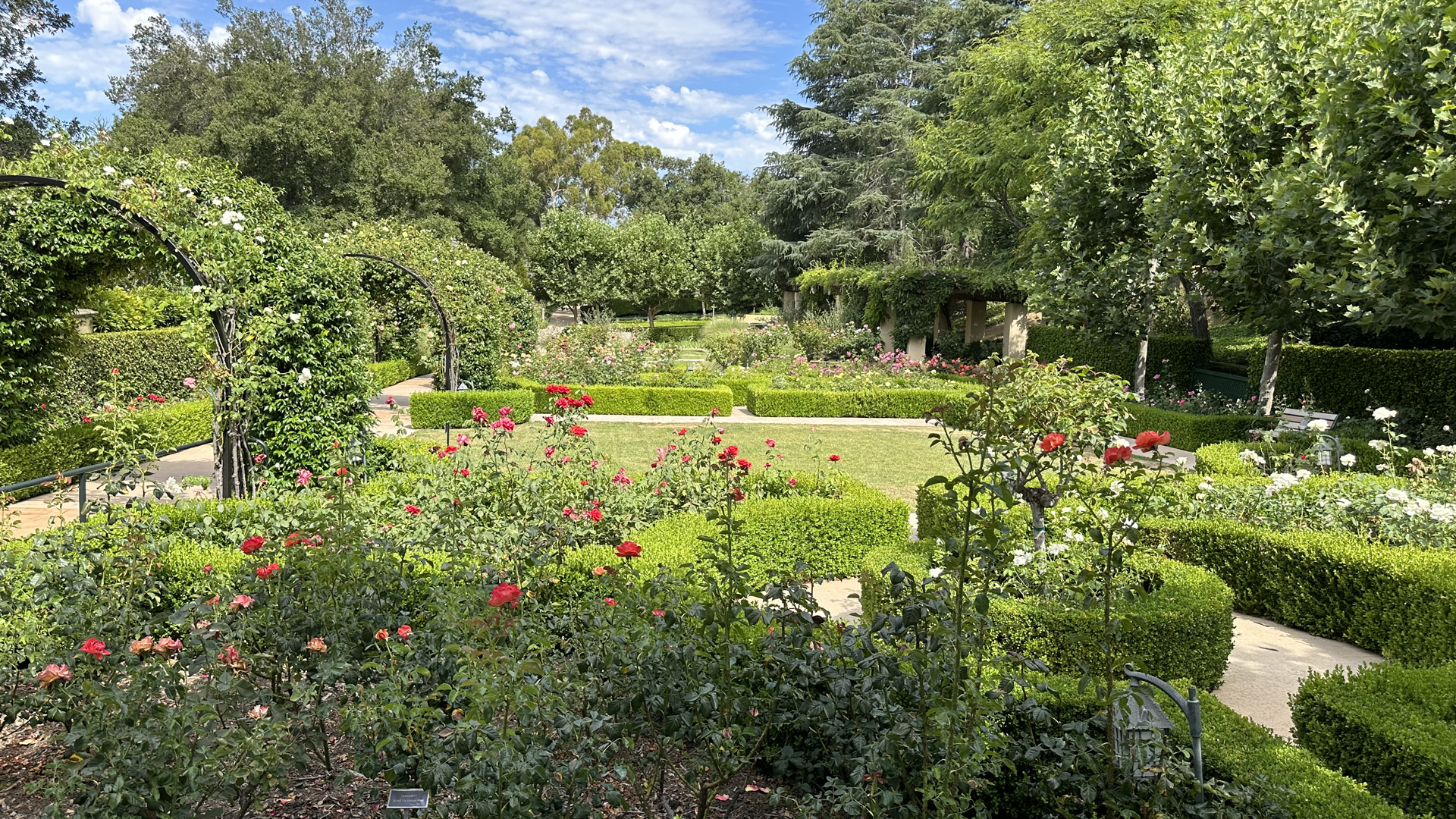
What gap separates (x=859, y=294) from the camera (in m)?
24.4

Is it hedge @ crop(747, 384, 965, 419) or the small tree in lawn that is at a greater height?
the small tree in lawn

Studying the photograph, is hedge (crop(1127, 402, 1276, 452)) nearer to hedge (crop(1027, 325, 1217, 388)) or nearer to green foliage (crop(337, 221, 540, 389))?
hedge (crop(1027, 325, 1217, 388))

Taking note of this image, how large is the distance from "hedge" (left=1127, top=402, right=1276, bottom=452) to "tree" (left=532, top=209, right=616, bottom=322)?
20816 mm

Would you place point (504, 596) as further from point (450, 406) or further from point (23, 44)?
→ point (23, 44)

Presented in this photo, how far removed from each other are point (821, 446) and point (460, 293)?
7.56m

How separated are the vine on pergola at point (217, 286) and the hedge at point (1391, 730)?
7450mm

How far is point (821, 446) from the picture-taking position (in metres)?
12.1

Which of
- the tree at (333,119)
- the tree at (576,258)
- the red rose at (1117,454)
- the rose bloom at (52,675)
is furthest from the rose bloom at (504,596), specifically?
the tree at (576,258)

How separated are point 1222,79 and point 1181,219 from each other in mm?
1712

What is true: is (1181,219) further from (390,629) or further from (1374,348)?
(390,629)

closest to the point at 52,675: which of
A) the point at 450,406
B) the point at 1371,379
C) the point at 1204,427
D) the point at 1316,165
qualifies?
the point at 1316,165

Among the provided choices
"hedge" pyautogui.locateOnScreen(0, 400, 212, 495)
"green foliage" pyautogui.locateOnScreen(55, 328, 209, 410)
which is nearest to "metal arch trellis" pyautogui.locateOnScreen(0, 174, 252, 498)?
"hedge" pyautogui.locateOnScreen(0, 400, 212, 495)

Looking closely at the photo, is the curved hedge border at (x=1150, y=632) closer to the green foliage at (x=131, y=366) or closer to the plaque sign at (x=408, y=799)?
the plaque sign at (x=408, y=799)

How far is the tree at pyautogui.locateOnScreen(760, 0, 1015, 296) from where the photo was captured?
88.9 feet
